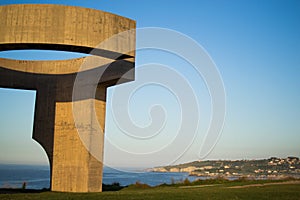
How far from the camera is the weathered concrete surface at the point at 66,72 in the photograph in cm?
1147

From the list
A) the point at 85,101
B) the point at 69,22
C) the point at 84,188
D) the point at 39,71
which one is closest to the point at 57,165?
the point at 84,188

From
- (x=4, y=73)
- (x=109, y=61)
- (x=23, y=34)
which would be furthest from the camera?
(x=4, y=73)

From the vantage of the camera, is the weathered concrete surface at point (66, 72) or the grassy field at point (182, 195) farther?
the weathered concrete surface at point (66, 72)

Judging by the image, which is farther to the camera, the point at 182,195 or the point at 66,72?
the point at 66,72

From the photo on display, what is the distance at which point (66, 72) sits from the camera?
1719 cm

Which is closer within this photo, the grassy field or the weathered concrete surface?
the grassy field

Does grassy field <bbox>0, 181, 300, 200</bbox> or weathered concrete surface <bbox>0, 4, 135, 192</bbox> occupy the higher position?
weathered concrete surface <bbox>0, 4, 135, 192</bbox>

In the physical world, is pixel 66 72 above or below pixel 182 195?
above

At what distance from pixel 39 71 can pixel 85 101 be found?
11.4 ft

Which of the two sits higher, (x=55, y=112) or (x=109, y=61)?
(x=109, y=61)

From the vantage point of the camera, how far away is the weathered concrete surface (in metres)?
11.5

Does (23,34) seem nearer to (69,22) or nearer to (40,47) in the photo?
(40,47)

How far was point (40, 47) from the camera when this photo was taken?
474 inches

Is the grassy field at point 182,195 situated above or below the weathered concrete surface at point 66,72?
below
